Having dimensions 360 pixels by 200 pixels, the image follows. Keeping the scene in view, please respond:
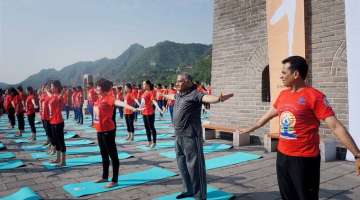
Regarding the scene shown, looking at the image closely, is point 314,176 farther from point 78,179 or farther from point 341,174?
point 78,179

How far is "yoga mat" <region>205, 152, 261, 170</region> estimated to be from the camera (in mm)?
7292

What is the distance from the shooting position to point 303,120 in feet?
10.3

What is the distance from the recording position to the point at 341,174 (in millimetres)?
6254

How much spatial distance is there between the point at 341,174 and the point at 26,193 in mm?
6070

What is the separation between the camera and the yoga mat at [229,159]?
729 cm

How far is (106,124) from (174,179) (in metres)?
1.79

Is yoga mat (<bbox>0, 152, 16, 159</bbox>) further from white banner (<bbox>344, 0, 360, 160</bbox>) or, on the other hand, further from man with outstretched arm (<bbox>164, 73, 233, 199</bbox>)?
white banner (<bbox>344, 0, 360, 160</bbox>)

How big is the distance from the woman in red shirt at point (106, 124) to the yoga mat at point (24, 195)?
1275 millimetres

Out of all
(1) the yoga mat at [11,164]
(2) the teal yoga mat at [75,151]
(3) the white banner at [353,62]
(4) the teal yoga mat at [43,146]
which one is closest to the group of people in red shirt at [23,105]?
(4) the teal yoga mat at [43,146]

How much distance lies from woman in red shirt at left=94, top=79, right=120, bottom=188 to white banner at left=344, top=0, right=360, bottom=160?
5237 millimetres

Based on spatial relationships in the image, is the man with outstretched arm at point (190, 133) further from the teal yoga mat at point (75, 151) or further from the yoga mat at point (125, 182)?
the teal yoga mat at point (75, 151)

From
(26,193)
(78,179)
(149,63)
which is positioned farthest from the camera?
(149,63)

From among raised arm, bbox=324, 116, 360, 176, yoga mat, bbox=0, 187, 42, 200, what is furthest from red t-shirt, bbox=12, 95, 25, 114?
raised arm, bbox=324, 116, 360, 176

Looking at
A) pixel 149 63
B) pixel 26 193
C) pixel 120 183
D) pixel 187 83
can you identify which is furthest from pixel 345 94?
pixel 149 63
